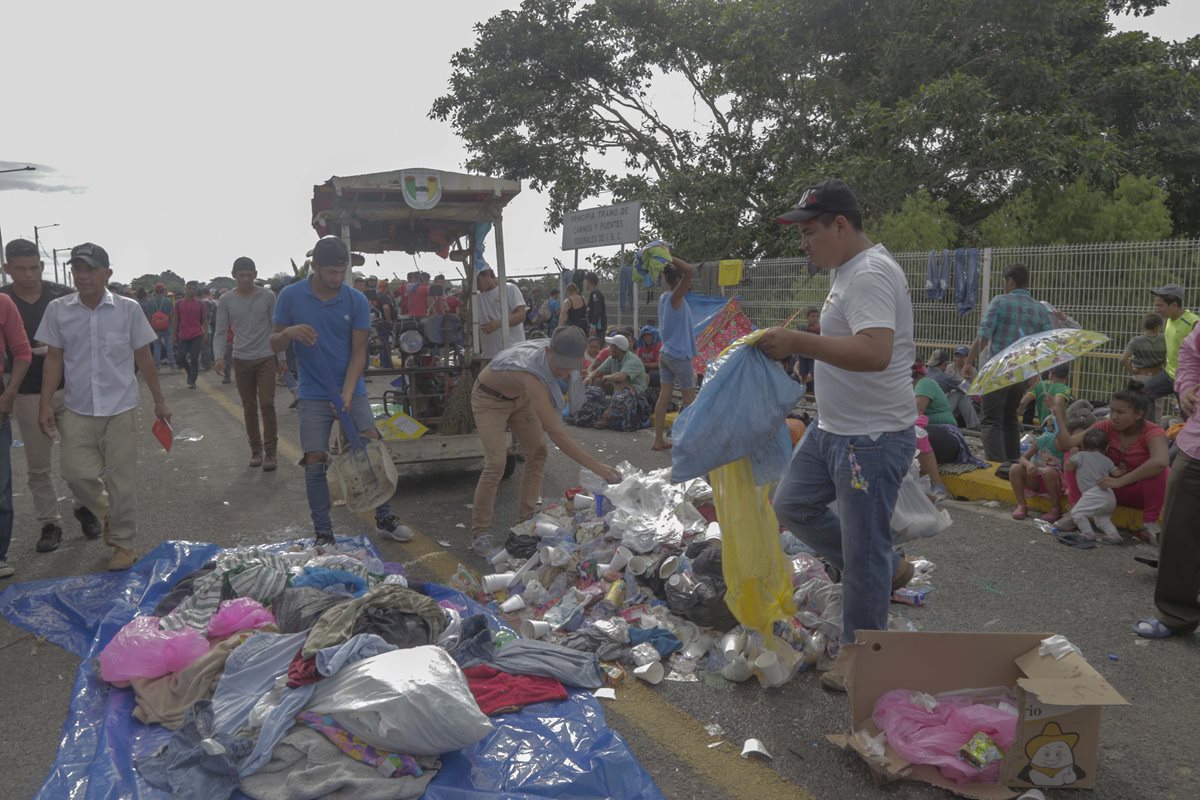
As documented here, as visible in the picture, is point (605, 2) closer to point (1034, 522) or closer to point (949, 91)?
point (949, 91)

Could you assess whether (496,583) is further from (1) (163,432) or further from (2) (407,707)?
(1) (163,432)

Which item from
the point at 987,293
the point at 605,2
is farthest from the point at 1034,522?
the point at 605,2

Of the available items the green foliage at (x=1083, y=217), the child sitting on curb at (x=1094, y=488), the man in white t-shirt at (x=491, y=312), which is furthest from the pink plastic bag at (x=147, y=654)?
the green foliage at (x=1083, y=217)

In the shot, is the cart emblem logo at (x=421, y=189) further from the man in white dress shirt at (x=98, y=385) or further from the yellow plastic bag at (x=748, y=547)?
the yellow plastic bag at (x=748, y=547)

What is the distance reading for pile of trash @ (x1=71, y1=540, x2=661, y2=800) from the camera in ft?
9.26

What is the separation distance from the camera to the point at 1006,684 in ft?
10.0

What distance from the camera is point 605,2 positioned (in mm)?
20844

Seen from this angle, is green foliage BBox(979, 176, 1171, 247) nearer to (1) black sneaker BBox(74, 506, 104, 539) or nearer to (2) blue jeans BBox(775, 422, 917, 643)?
(2) blue jeans BBox(775, 422, 917, 643)

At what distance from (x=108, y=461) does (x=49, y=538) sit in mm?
919

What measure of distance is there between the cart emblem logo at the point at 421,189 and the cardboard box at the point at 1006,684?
5215 mm

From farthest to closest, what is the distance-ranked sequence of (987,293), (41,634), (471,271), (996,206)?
(996,206) → (987,293) → (471,271) → (41,634)

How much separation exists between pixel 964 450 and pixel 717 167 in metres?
14.0

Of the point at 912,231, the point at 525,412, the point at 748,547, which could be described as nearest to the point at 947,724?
the point at 748,547

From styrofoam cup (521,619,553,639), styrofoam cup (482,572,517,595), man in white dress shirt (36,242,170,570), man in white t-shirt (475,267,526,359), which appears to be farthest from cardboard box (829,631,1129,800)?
man in white t-shirt (475,267,526,359)
